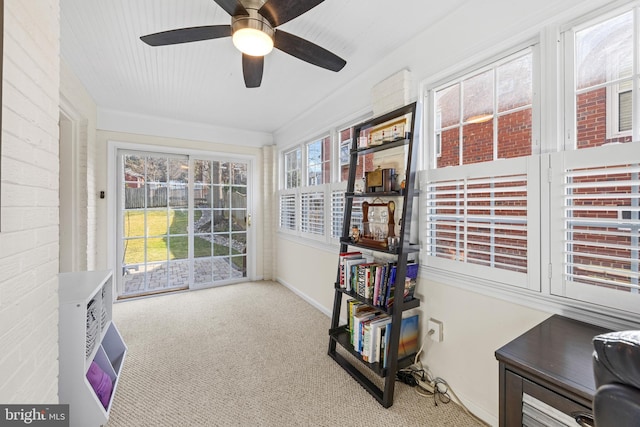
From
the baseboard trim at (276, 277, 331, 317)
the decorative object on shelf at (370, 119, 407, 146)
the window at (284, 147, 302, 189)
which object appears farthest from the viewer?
the window at (284, 147, 302, 189)

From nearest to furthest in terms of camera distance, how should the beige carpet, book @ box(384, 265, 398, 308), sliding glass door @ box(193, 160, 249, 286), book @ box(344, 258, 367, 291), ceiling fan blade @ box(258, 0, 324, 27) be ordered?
ceiling fan blade @ box(258, 0, 324, 27)
the beige carpet
book @ box(384, 265, 398, 308)
book @ box(344, 258, 367, 291)
sliding glass door @ box(193, 160, 249, 286)

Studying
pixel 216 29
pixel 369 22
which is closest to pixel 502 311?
pixel 369 22

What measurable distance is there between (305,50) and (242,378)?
7.45ft

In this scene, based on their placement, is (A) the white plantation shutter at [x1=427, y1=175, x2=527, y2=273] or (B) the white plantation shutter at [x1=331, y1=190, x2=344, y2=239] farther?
(B) the white plantation shutter at [x1=331, y1=190, x2=344, y2=239]

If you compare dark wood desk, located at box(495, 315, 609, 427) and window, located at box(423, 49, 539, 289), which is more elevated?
window, located at box(423, 49, 539, 289)

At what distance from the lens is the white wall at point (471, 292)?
1361 mm

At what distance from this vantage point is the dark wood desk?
31.9 inches

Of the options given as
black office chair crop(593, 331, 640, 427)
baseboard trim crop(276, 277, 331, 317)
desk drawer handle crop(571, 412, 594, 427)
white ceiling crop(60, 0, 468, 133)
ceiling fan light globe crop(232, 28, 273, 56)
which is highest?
white ceiling crop(60, 0, 468, 133)

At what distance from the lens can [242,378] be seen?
1.93m

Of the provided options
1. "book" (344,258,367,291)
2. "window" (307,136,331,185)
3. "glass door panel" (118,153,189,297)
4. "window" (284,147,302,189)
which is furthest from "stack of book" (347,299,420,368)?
"glass door panel" (118,153,189,297)

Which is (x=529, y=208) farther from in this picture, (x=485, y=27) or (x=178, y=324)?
(x=178, y=324)

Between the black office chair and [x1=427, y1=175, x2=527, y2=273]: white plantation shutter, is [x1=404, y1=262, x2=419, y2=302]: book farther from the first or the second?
the black office chair

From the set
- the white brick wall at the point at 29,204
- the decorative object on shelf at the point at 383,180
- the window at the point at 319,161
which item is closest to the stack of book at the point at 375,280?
the decorative object on shelf at the point at 383,180

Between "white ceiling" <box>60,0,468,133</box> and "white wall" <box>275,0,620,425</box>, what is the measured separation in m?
0.11
